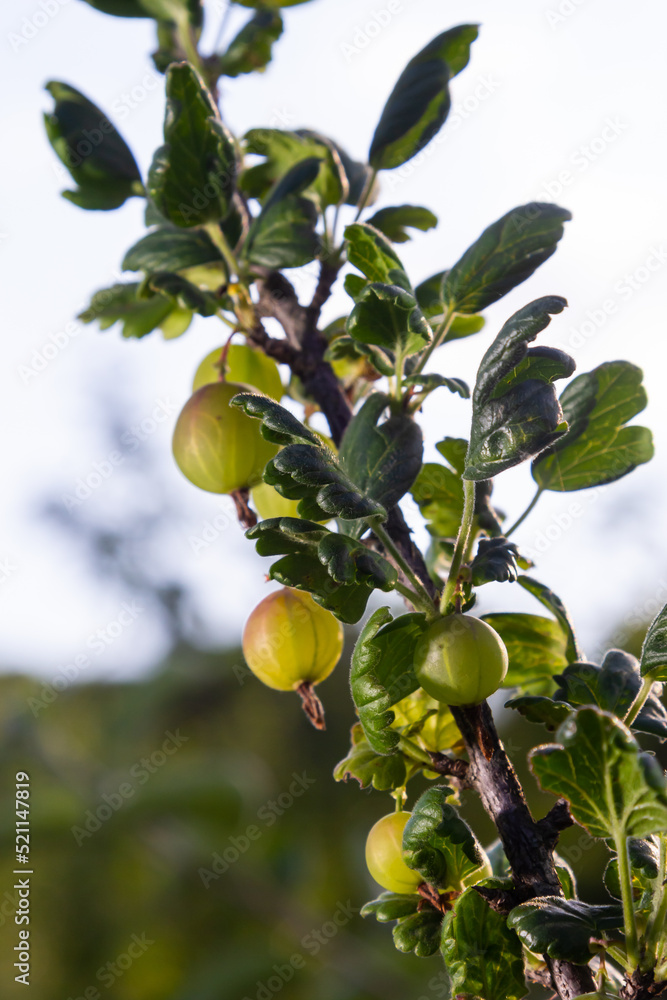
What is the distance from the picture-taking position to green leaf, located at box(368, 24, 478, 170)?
2.19ft

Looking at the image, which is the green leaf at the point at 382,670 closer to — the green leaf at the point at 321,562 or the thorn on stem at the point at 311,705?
the green leaf at the point at 321,562

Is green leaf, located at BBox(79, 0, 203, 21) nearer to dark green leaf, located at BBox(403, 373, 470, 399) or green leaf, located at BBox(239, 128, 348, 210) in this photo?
green leaf, located at BBox(239, 128, 348, 210)

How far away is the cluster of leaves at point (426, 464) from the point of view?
0.39 meters

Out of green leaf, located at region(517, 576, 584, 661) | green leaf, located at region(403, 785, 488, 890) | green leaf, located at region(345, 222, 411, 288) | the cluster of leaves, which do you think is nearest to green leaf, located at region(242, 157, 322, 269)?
the cluster of leaves

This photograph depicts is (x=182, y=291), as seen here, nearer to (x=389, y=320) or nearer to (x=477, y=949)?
(x=389, y=320)

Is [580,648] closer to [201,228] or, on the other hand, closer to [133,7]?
[201,228]

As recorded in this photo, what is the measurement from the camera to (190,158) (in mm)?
597

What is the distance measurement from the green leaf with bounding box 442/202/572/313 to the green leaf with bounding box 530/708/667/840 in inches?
12.7

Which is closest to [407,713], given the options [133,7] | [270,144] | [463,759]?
[463,759]

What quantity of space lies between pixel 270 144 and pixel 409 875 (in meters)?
0.69

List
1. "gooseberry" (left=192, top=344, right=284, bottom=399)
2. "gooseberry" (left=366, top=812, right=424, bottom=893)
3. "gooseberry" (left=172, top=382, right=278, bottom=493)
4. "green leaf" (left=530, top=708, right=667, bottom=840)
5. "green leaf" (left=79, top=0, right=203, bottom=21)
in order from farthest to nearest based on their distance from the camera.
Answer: "green leaf" (left=79, top=0, right=203, bottom=21) < "gooseberry" (left=192, top=344, right=284, bottom=399) < "gooseberry" (left=172, top=382, right=278, bottom=493) < "gooseberry" (left=366, top=812, right=424, bottom=893) < "green leaf" (left=530, top=708, right=667, bottom=840)

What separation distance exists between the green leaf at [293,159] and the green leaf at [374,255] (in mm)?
234

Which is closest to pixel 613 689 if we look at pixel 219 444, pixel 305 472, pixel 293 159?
pixel 305 472

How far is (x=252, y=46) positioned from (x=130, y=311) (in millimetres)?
374
